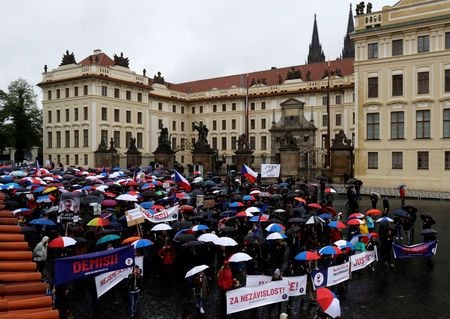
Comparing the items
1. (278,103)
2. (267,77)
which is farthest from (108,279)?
(267,77)

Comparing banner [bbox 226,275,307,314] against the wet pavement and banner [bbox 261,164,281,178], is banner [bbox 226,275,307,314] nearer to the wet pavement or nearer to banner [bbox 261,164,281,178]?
the wet pavement

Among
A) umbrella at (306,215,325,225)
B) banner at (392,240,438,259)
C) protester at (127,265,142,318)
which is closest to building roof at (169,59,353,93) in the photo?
banner at (392,240,438,259)

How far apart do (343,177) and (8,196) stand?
1090 inches

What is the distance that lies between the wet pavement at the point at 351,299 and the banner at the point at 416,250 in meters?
0.44

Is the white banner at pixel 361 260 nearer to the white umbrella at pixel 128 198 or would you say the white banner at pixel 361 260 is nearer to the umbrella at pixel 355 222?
the umbrella at pixel 355 222

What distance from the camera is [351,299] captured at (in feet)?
36.1

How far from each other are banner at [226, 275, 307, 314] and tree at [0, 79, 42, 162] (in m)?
66.7

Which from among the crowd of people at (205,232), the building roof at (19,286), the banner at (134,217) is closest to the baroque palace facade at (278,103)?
the crowd of people at (205,232)

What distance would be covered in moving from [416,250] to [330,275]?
16.4 ft

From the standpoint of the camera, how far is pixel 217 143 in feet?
254

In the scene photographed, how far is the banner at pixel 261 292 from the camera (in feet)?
30.0

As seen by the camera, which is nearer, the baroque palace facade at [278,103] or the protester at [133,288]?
the protester at [133,288]

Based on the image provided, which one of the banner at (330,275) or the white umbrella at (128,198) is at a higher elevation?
the white umbrella at (128,198)

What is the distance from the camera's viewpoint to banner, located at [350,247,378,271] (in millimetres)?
12006
